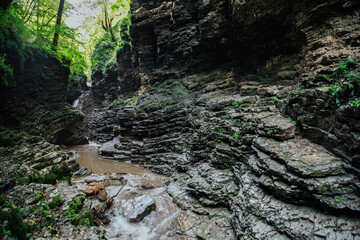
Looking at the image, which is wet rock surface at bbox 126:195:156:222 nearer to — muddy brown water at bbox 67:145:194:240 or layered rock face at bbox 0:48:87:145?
muddy brown water at bbox 67:145:194:240

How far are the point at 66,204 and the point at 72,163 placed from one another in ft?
16.6

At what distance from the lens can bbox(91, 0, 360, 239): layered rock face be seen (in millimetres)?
4020

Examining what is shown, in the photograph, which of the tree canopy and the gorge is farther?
the tree canopy

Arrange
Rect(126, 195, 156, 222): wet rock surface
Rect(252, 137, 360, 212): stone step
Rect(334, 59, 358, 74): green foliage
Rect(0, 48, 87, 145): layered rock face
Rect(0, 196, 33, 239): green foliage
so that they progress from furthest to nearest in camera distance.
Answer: Rect(0, 48, 87, 145): layered rock face, Rect(126, 195, 156, 222): wet rock surface, Rect(334, 59, 358, 74): green foliage, Rect(252, 137, 360, 212): stone step, Rect(0, 196, 33, 239): green foliage

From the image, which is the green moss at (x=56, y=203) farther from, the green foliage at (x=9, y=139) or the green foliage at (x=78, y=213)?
the green foliage at (x=9, y=139)

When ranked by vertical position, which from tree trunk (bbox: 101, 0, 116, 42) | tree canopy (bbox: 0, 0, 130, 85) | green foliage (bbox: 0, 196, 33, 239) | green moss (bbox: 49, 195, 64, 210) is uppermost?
tree trunk (bbox: 101, 0, 116, 42)

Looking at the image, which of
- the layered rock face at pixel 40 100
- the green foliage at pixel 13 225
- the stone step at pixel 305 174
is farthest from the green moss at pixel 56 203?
the layered rock face at pixel 40 100

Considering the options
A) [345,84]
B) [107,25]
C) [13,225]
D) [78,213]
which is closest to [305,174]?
[345,84]

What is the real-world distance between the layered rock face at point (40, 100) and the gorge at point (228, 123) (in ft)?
0.30

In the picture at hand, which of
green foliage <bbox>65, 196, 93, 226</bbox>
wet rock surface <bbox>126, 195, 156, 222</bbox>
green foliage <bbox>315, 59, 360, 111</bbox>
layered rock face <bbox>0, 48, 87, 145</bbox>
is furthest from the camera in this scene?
layered rock face <bbox>0, 48, 87, 145</bbox>

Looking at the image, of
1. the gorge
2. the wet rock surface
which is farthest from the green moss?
the wet rock surface

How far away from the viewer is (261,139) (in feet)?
20.0

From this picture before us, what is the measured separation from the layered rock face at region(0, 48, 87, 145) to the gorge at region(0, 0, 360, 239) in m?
0.09

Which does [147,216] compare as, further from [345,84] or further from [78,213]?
[345,84]
